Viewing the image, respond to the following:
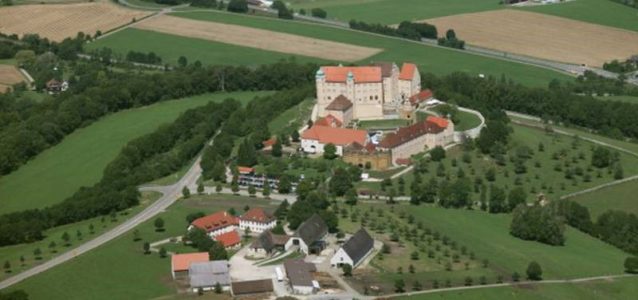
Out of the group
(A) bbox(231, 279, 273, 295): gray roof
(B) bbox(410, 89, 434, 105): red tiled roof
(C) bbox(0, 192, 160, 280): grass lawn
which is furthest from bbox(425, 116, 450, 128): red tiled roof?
(A) bbox(231, 279, 273, 295): gray roof

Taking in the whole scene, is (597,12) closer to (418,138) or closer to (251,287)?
(418,138)

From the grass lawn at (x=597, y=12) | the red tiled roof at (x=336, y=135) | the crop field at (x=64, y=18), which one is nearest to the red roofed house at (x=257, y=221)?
the red tiled roof at (x=336, y=135)

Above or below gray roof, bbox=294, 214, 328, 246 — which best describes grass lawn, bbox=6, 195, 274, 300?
below

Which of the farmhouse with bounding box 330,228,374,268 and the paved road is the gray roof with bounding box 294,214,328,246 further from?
the paved road

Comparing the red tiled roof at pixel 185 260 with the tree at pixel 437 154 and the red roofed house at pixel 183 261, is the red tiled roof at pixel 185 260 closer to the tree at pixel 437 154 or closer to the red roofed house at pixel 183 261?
the red roofed house at pixel 183 261

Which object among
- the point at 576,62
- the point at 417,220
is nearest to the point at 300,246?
the point at 417,220

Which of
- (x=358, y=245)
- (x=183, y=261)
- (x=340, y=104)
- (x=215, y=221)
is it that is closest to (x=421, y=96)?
(x=340, y=104)

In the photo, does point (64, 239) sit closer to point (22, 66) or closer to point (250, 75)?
point (250, 75)
